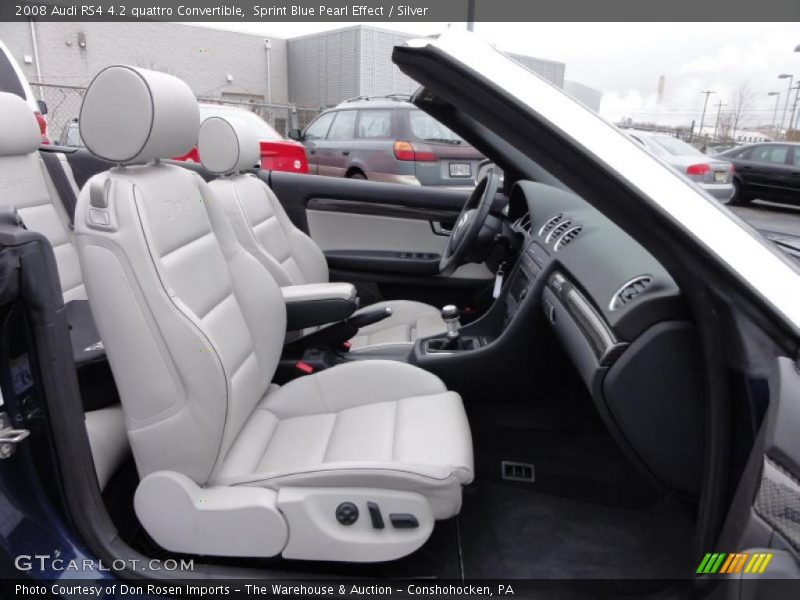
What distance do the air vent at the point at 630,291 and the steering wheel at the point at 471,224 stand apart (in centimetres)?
93

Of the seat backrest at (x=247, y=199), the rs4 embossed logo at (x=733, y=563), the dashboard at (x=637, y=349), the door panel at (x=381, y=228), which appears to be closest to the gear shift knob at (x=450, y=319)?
the dashboard at (x=637, y=349)

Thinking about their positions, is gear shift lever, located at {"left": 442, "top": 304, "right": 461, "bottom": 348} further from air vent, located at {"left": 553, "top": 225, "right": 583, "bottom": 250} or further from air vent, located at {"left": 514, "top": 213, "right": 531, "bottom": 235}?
air vent, located at {"left": 553, "top": 225, "right": 583, "bottom": 250}

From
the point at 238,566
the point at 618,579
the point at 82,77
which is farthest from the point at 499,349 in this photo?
the point at 82,77

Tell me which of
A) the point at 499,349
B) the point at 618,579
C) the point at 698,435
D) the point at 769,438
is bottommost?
the point at 618,579

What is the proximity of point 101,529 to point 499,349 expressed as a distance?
1272mm

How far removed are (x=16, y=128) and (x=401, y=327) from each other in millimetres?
1824

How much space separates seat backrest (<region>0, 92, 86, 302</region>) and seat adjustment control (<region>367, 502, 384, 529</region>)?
5.36 ft

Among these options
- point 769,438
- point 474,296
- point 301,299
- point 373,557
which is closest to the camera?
point 769,438

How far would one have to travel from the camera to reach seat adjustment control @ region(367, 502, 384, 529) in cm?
131

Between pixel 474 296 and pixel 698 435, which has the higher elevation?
pixel 698 435

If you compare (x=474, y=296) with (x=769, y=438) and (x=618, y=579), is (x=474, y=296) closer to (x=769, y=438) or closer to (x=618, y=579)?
(x=618, y=579)

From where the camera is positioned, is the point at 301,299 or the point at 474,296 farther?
the point at 474,296

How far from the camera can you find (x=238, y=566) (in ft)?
4.50

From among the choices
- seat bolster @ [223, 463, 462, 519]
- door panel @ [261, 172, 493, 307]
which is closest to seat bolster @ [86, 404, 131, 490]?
seat bolster @ [223, 463, 462, 519]
